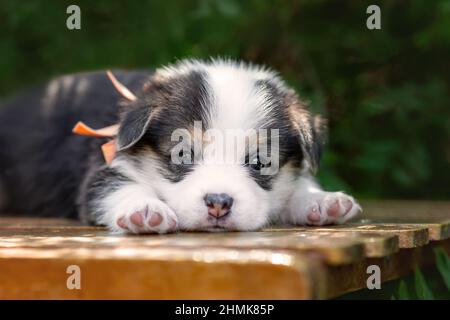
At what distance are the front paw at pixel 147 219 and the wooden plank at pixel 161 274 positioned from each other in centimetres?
70

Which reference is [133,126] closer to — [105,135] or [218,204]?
[105,135]

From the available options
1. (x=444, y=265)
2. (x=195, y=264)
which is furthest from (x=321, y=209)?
(x=195, y=264)

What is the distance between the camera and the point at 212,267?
8.10 feet

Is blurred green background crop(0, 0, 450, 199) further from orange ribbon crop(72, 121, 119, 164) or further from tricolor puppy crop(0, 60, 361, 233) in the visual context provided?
orange ribbon crop(72, 121, 119, 164)

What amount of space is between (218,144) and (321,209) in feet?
2.10

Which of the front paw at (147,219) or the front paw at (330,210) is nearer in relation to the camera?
the front paw at (147,219)

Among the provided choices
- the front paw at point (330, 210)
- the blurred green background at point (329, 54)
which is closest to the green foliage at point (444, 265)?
the front paw at point (330, 210)

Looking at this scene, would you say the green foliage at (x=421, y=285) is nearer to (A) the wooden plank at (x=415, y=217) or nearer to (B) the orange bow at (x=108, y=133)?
(A) the wooden plank at (x=415, y=217)

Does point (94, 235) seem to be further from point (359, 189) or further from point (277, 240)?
point (359, 189)

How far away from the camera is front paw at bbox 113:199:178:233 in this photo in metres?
3.46

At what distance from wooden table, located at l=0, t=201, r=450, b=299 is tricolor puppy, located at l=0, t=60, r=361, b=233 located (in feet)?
0.97

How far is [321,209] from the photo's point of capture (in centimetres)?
396

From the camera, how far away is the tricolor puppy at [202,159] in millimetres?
3580

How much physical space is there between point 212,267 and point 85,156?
2.63 m
